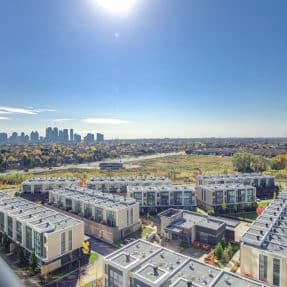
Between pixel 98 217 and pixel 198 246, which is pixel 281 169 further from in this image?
pixel 98 217

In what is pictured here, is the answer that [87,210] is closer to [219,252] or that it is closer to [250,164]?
[219,252]

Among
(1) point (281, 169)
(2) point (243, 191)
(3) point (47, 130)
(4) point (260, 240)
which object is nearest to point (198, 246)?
(4) point (260, 240)

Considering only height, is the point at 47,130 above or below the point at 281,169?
above

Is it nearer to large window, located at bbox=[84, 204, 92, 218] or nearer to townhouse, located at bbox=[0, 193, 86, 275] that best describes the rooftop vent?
townhouse, located at bbox=[0, 193, 86, 275]

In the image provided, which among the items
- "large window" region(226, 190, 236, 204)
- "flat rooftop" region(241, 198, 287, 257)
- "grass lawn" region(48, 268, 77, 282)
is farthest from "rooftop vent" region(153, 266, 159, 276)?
"large window" region(226, 190, 236, 204)

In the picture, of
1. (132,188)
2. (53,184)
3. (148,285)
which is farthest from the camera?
(53,184)

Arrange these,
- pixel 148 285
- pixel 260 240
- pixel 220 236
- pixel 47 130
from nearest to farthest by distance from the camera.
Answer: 1. pixel 148 285
2. pixel 260 240
3. pixel 220 236
4. pixel 47 130


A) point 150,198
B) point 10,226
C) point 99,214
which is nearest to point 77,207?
point 99,214
